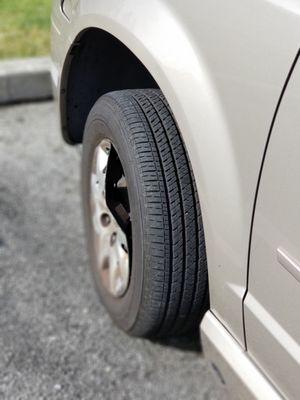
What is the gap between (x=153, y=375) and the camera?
2.57 m

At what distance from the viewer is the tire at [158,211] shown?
2143mm

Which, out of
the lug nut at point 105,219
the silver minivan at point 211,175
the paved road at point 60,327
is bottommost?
the paved road at point 60,327

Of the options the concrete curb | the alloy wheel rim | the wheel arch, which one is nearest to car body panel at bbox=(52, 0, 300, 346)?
the wheel arch

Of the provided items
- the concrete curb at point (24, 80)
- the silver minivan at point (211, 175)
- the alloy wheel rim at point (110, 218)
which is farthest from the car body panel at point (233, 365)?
the concrete curb at point (24, 80)

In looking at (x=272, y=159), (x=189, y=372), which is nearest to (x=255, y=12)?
(x=272, y=159)

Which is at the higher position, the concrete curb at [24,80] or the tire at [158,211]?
the tire at [158,211]

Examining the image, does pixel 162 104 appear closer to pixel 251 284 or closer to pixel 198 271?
pixel 198 271

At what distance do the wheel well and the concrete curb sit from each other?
1.67 m

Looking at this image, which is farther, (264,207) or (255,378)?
(255,378)

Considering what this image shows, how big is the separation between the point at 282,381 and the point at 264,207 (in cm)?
43

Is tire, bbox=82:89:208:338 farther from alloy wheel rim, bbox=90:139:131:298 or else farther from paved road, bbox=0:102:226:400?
paved road, bbox=0:102:226:400

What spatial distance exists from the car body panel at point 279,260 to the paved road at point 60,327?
1.50ft

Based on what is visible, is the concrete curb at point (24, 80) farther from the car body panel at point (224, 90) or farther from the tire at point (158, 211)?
the car body panel at point (224, 90)

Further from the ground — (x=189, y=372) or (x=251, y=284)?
(x=251, y=284)
